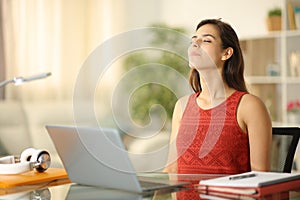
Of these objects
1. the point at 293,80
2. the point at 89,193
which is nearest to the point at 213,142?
the point at 89,193

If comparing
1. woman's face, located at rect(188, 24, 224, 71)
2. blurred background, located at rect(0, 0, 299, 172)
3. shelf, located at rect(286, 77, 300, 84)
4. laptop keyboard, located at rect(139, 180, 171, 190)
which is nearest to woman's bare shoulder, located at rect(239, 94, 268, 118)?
woman's face, located at rect(188, 24, 224, 71)

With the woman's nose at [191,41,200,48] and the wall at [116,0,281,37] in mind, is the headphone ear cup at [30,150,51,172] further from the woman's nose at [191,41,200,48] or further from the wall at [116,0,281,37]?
the wall at [116,0,281,37]

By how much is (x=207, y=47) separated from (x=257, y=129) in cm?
32

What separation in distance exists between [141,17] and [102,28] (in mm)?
459

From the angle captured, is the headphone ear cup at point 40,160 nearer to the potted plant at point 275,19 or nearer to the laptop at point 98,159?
the laptop at point 98,159

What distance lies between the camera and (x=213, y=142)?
6.84ft

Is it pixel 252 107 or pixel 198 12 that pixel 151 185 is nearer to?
pixel 252 107

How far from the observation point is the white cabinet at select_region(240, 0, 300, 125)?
4.82 metres

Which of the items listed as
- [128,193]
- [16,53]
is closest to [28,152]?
[128,193]

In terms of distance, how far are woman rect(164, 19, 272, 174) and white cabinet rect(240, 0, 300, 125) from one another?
2756 mm

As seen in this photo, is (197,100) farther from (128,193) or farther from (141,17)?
(141,17)

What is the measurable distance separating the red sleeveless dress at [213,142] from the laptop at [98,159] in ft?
0.97

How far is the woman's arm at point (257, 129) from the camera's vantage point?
6.41 ft

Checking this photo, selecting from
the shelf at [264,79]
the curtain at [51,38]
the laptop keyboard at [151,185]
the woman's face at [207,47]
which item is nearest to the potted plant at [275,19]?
the shelf at [264,79]
